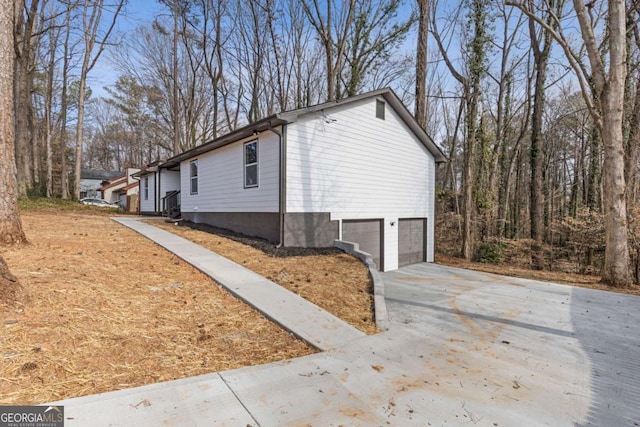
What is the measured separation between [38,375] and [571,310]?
7.24m

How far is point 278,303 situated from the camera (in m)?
4.39

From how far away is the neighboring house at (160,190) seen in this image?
15.9 m

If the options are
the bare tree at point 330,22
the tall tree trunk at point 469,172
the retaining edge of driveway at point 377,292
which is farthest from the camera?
the bare tree at point 330,22

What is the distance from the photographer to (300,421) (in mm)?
2205

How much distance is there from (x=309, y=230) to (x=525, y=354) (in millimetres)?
5728

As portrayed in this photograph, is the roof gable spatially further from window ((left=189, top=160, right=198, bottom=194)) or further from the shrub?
the shrub

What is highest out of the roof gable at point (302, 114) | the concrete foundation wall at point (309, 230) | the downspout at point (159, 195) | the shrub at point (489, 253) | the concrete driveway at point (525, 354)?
the roof gable at point (302, 114)

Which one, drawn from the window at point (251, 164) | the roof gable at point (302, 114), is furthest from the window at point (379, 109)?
the window at point (251, 164)

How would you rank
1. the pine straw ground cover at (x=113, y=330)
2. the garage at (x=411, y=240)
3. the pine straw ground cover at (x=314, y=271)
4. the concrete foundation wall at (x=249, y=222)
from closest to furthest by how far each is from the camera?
the pine straw ground cover at (x=113, y=330), the pine straw ground cover at (x=314, y=271), the concrete foundation wall at (x=249, y=222), the garage at (x=411, y=240)

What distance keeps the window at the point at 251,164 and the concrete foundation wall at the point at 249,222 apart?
3.03 ft

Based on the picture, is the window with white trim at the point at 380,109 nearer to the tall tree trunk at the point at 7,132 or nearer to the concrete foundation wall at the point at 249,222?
the concrete foundation wall at the point at 249,222

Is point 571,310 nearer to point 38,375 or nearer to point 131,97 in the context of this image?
point 38,375

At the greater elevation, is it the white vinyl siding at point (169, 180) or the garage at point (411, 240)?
the white vinyl siding at point (169, 180)

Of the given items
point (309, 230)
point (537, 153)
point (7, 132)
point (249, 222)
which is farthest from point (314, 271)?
point (537, 153)
